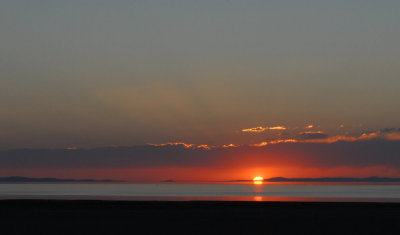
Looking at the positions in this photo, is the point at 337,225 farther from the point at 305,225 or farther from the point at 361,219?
the point at 361,219

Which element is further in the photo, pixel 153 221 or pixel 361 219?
pixel 361 219

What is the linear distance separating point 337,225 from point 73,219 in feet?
56.5

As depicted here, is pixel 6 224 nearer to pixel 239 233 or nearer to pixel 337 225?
pixel 239 233

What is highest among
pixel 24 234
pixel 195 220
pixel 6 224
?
pixel 195 220

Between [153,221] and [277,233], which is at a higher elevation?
[153,221]

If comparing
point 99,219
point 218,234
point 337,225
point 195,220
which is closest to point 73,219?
point 99,219


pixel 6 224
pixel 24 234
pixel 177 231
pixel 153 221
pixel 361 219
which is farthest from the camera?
pixel 361 219

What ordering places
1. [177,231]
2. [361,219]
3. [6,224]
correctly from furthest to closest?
1. [361,219]
2. [6,224]
3. [177,231]

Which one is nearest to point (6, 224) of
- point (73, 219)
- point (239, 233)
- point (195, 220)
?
point (73, 219)

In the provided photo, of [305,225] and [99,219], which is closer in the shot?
[305,225]

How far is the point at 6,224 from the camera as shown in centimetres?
3441

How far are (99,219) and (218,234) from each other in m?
12.1

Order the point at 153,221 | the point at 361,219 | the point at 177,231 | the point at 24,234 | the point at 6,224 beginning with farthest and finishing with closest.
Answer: the point at 361,219
the point at 153,221
the point at 6,224
the point at 177,231
the point at 24,234

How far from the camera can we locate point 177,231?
3058 cm
